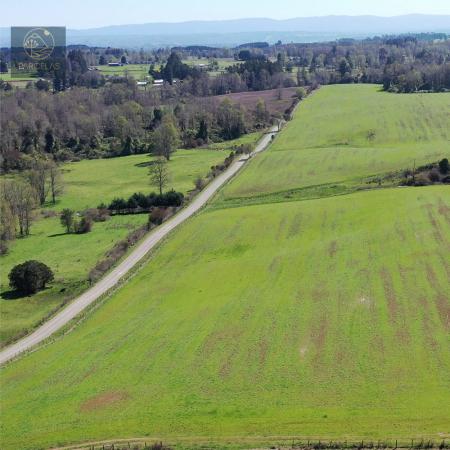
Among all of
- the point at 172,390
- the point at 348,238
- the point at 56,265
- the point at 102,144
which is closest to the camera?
the point at 172,390

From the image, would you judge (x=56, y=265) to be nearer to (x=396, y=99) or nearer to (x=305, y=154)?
(x=305, y=154)

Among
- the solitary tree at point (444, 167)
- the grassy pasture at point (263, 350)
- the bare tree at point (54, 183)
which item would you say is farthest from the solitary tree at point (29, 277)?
the solitary tree at point (444, 167)

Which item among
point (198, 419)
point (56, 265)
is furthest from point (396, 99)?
point (198, 419)

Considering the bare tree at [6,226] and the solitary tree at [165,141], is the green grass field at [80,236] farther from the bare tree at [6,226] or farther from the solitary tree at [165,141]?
the solitary tree at [165,141]

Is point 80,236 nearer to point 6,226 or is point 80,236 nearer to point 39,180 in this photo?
point 6,226

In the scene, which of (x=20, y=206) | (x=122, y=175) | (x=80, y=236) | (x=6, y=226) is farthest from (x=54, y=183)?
(x=6, y=226)

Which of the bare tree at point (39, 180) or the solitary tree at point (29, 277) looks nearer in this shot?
the solitary tree at point (29, 277)
